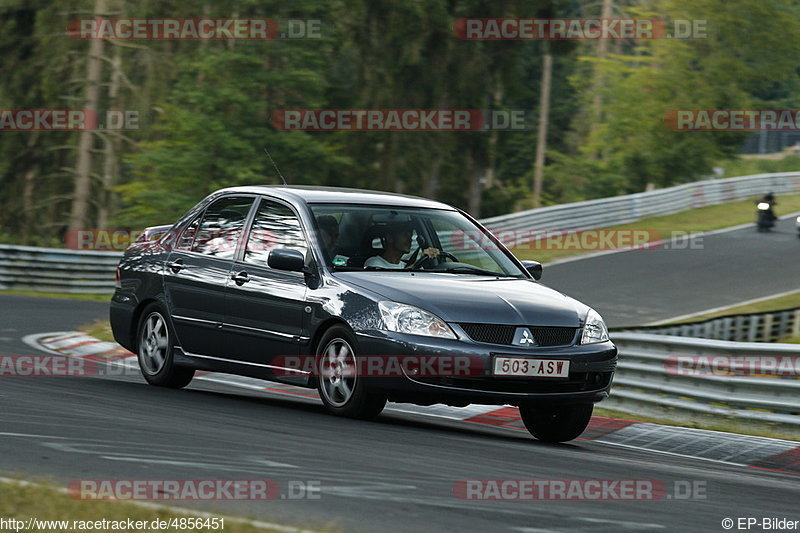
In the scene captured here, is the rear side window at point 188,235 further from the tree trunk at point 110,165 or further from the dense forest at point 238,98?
the tree trunk at point 110,165

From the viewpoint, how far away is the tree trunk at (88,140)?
3850 centimetres

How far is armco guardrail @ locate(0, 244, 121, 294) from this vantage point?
2636 centimetres

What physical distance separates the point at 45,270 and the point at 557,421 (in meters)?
18.8

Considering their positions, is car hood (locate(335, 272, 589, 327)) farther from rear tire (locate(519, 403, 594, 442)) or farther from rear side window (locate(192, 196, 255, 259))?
rear side window (locate(192, 196, 255, 259))

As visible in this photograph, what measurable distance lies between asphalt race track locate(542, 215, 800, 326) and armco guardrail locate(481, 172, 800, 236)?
2692mm

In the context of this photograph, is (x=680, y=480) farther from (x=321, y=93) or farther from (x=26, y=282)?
(x=321, y=93)

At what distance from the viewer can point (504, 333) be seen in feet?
28.2

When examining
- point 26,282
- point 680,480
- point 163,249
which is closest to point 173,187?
point 26,282

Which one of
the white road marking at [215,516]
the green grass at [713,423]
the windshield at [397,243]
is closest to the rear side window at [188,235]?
the windshield at [397,243]

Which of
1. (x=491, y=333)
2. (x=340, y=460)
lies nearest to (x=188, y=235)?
(x=491, y=333)

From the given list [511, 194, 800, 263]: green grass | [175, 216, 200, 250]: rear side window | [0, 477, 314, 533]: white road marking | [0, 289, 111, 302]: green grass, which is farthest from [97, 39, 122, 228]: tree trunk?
[0, 477, 314, 533]: white road marking

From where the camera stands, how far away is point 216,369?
33.4 ft

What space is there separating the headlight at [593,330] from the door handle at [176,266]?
3375 millimetres

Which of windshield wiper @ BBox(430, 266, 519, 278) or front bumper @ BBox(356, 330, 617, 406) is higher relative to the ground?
windshield wiper @ BBox(430, 266, 519, 278)
